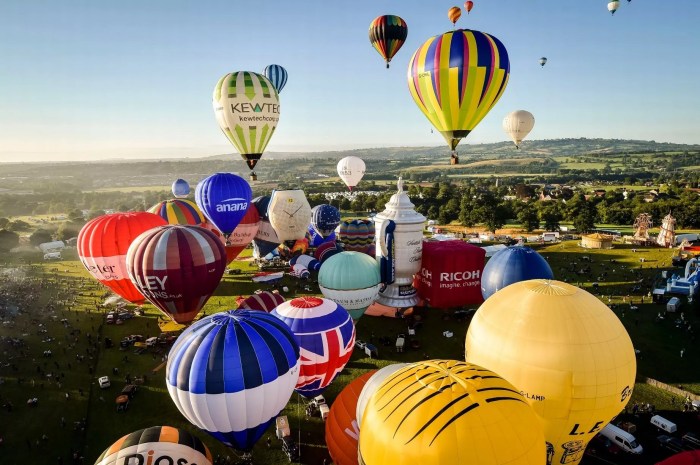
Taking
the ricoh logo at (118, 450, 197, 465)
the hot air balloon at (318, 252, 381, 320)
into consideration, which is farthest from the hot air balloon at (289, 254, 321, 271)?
the ricoh logo at (118, 450, 197, 465)

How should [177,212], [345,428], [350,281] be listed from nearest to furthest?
[345,428] → [350,281] → [177,212]

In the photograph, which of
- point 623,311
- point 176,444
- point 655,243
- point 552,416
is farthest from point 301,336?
point 655,243

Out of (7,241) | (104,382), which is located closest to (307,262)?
(104,382)

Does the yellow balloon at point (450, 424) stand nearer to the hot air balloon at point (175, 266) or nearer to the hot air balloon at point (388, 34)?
the hot air balloon at point (175, 266)

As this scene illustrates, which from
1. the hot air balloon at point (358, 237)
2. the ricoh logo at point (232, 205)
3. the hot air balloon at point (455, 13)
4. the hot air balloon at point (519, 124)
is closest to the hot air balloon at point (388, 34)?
the hot air balloon at point (455, 13)

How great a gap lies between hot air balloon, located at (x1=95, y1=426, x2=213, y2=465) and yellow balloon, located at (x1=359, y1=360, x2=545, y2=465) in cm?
534

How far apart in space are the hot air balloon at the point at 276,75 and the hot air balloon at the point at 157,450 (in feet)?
103

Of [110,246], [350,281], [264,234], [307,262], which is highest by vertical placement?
[110,246]

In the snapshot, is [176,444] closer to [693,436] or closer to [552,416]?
[552,416]

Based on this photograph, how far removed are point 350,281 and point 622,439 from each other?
38.8 ft

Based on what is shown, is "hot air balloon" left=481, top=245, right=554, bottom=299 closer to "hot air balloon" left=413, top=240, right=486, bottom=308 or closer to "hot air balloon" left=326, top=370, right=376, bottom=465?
"hot air balloon" left=413, top=240, right=486, bottom=308

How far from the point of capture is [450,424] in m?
6.29

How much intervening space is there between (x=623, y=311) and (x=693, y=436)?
11301 millimetres

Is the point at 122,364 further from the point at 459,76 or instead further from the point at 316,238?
the point at 316,238
